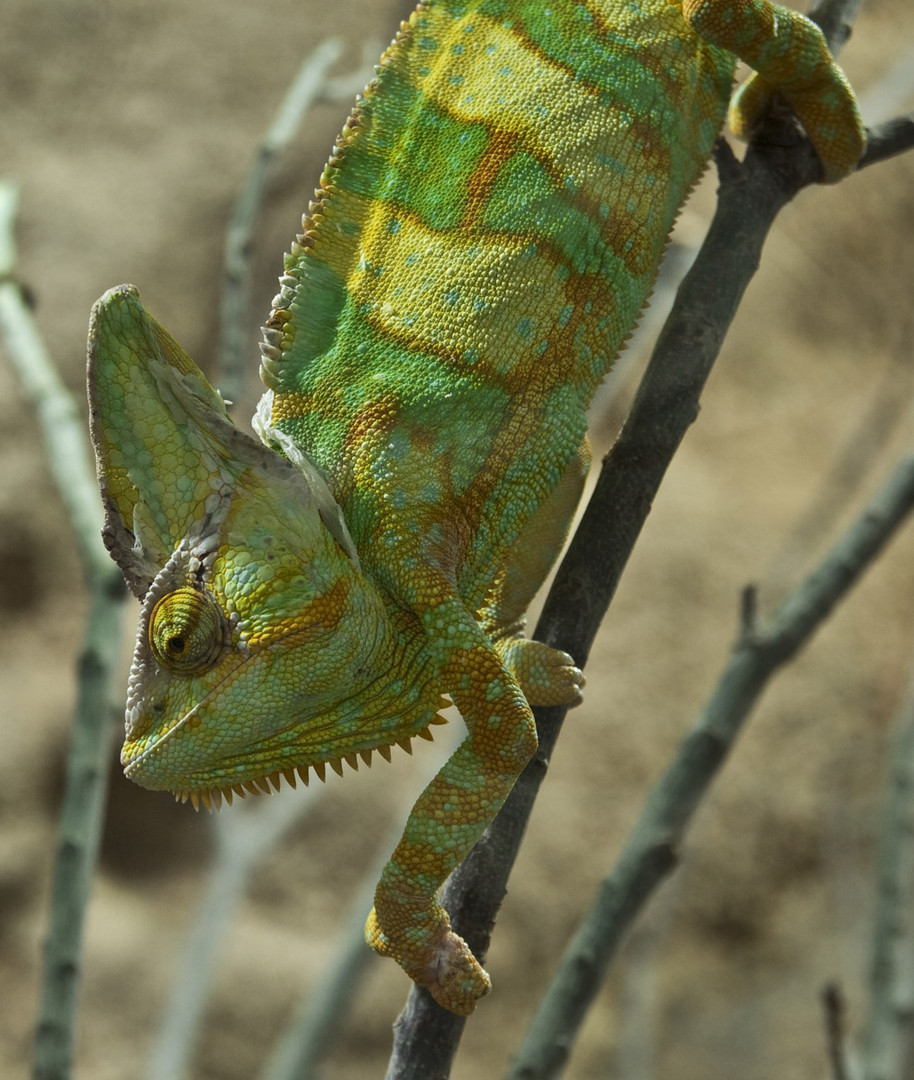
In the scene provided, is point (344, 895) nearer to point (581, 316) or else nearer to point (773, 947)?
point (773, 947)

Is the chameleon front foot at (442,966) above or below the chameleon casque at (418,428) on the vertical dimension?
below

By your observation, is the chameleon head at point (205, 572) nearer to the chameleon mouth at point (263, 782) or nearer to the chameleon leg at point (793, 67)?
the chameleon mouth at point (263, 782)

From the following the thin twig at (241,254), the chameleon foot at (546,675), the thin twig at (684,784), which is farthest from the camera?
A: the thin twig at (241,254)

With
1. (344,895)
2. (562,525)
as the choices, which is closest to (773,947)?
(344,895)

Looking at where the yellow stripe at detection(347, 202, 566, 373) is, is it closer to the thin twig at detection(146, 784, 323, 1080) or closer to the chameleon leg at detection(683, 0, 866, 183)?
the chameleon leg at detection(683, 0, 866, 183)

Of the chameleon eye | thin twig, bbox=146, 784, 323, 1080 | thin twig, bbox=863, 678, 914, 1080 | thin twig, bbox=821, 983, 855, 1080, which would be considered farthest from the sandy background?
the chameleon eye

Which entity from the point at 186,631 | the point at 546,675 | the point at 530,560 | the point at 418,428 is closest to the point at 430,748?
the point at 530,560

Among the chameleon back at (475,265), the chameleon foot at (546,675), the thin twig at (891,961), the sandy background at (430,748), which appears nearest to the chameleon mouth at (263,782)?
the chameleon foot at (546,675)
